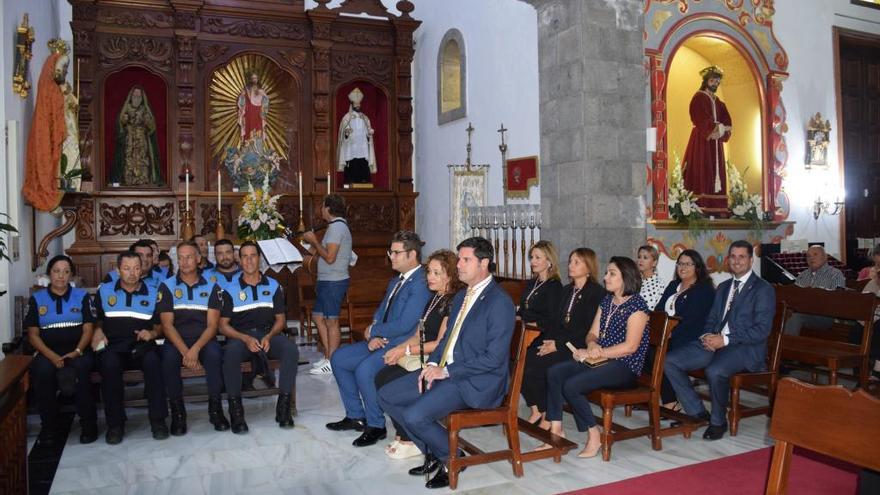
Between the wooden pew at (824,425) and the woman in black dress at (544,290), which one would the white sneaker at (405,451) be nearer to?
the woman in black dress at (544,290)

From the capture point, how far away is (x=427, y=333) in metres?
4.63

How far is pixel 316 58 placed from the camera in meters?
11.2

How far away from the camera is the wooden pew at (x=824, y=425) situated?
224 cm

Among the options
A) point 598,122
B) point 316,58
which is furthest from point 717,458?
point 316,58

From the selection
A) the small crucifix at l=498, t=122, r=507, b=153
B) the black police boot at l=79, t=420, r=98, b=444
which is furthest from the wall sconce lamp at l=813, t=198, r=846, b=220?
the black police boot at l=79, t=420, r=98, b=444

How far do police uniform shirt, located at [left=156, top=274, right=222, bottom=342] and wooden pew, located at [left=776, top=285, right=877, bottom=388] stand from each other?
4.11 m

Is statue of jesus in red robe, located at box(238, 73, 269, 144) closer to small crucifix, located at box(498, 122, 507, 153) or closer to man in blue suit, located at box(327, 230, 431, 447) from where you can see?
small crucifix, located at box(498, 122, 507, 153)

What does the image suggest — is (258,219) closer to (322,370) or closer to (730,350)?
(322,370)

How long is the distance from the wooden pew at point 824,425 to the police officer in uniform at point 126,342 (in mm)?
3831

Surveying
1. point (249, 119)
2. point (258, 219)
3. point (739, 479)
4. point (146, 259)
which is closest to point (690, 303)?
point (739, 479)

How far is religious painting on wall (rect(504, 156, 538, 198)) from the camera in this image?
8328mm

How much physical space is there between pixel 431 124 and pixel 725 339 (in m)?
7.16

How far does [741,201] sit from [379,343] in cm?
556

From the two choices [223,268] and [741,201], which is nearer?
[223,268]
